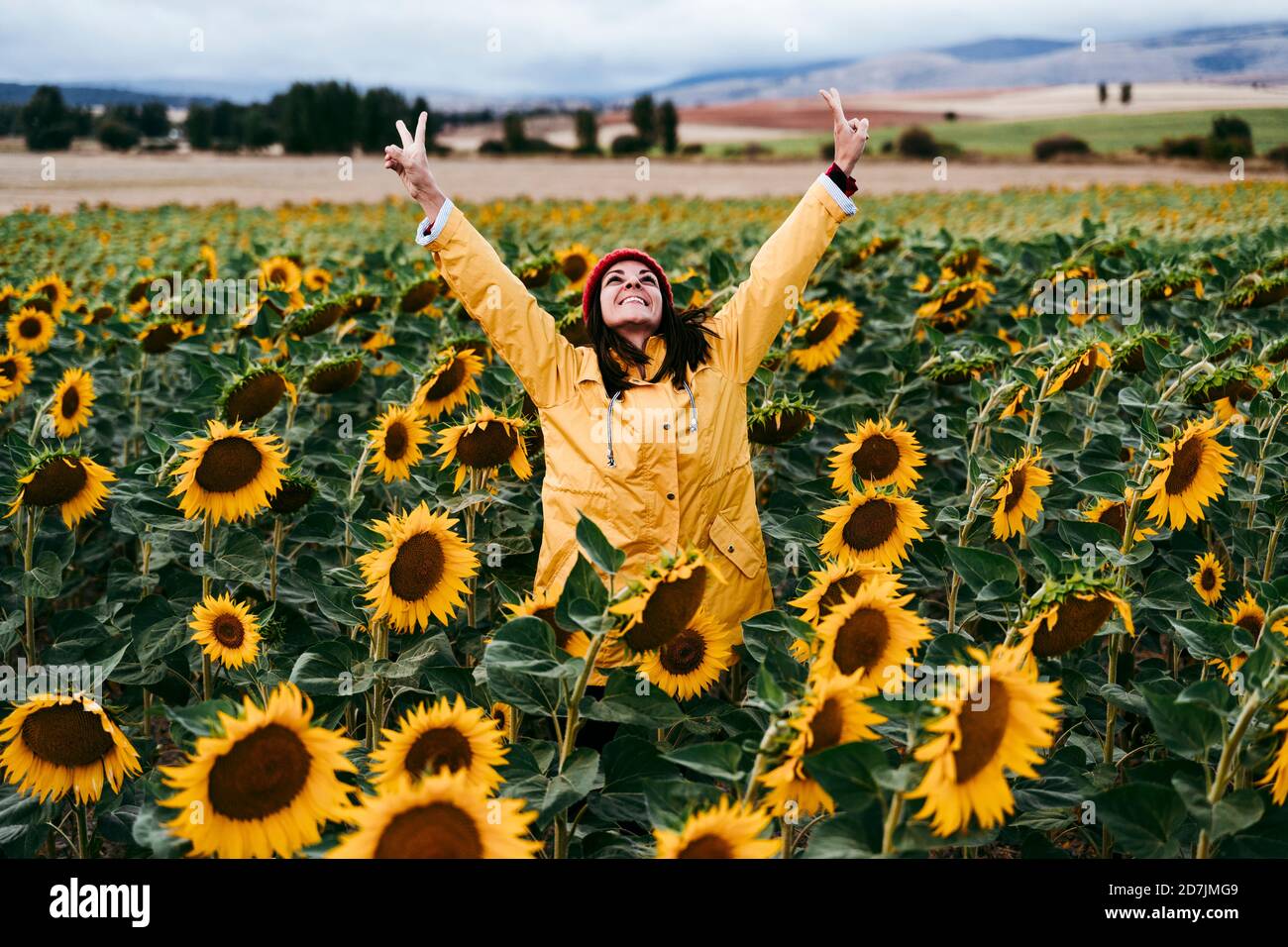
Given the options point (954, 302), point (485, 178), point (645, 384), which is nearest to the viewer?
point (645, 384)

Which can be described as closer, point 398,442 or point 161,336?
point 398,442

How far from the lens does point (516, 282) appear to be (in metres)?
3.29

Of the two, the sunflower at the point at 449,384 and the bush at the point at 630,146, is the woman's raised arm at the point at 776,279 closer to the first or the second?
the sunflower at the point at 449,384

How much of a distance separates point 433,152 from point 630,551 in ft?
160

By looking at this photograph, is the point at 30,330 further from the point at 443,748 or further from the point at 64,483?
the point at 443,748

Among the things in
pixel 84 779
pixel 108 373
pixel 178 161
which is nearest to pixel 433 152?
pixel 178 161

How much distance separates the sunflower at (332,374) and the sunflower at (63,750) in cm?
161

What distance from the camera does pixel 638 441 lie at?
10.2ft

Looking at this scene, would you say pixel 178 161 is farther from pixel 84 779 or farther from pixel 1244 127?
pixel 84 779

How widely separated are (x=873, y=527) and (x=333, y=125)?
175 ft

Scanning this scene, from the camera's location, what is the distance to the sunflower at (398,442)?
3410 mm

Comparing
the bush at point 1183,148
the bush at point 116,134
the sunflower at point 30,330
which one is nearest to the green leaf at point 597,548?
the sunflower at point 30,330

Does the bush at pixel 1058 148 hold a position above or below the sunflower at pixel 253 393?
above

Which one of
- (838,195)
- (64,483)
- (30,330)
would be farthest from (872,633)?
(30,330)
